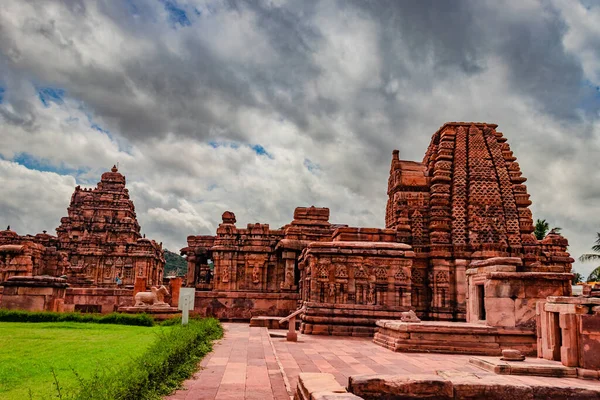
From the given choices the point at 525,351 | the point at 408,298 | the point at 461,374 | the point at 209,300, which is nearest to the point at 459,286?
the point at 408,298

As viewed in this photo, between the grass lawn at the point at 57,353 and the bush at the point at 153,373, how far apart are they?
0.41 metres

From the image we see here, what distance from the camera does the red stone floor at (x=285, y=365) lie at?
266 inches

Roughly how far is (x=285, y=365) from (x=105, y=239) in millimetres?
46982

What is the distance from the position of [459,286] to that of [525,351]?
6.40 metres

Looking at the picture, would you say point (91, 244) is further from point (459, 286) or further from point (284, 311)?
point (459, 286)

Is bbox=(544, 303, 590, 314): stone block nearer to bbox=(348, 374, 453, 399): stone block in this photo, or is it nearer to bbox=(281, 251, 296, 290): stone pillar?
bbox=(348, 374, 453, 399): stone block

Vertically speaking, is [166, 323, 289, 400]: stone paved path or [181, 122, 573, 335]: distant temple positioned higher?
[181, 122, 573, 335]: distant temple

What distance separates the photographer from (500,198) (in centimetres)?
2023

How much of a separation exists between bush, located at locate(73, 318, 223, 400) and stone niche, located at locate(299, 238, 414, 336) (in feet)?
23.6

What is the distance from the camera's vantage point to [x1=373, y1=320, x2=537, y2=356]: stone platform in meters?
12.5

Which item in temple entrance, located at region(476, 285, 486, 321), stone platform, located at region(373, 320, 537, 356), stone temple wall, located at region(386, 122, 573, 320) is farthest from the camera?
stone temple wall, located at region(386, 122, 573, 320)

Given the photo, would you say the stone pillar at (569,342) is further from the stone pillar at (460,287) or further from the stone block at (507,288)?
the stone pillar at (460,287)

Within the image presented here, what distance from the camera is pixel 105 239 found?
51.8 m

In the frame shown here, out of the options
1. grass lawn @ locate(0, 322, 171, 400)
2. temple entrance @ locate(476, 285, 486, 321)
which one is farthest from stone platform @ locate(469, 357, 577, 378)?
grass lawn @ locate(0, 322, 171, 400)
